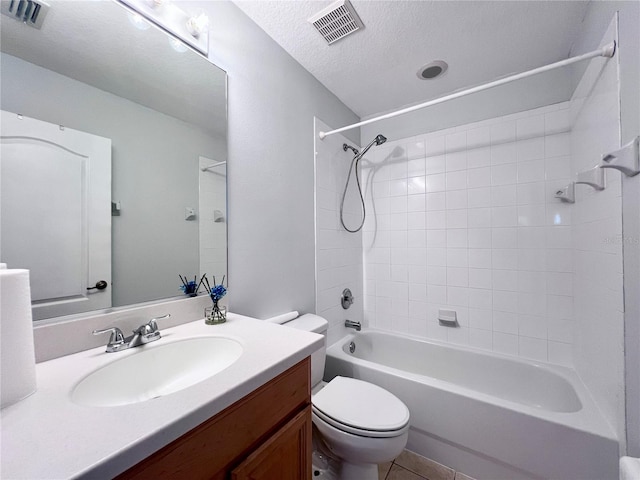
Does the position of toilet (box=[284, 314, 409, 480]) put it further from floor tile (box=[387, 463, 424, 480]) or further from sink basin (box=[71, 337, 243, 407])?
sink basin (box=[71, 337, 243, 407])

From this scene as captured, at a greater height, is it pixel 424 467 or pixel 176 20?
pixel 176 20

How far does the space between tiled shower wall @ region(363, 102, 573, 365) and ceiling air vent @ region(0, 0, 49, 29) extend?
2019 millimetres

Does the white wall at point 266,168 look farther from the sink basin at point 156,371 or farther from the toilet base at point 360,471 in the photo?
the toilet base at point 360,471

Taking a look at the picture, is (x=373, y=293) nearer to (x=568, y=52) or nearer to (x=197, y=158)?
(x=197, y=158)

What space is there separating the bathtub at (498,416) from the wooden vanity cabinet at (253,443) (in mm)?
857

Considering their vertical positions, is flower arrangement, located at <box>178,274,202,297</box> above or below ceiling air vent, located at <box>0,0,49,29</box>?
below

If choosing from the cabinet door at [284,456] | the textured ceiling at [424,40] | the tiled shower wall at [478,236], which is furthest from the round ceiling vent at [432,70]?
the cabinet door at [284,456]

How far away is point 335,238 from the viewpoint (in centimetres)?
197

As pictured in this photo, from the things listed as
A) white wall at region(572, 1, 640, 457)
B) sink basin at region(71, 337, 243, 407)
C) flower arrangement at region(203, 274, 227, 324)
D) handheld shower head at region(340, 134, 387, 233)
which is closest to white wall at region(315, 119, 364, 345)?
handheld shower head at region(340, 134, 387, 233)

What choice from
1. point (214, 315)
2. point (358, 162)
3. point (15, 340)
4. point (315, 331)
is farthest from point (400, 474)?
point (358, 162)

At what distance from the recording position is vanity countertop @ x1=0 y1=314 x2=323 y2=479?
14.4 inches

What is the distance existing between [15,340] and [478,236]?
2.25 m

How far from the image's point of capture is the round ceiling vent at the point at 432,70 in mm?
1632

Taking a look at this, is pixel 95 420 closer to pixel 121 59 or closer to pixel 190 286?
pixel 190 286
